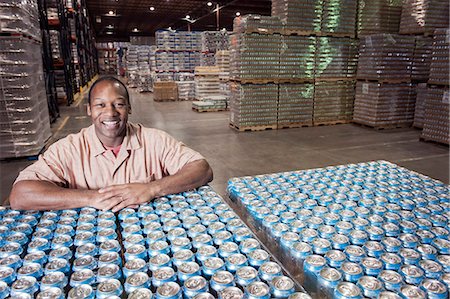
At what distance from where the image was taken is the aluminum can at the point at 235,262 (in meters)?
1.38

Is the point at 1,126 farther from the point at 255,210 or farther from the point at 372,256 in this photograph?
the point at 372,256

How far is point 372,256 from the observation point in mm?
1505

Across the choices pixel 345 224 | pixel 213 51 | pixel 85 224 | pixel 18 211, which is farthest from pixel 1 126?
pixel 213 51

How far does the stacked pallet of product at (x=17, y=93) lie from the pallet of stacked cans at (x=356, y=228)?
17.1 feet

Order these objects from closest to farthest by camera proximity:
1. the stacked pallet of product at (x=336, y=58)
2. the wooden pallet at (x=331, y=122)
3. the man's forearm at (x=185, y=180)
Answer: the man's forearm at (x=185, y=180), the stacked pallet of product at (x=336, y=58), the wooden pallet at (x=331, y=122)

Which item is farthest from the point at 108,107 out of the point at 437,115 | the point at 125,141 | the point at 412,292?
the point at 437,115

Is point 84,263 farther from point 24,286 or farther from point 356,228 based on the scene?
point 356,228

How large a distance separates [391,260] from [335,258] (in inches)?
9.2

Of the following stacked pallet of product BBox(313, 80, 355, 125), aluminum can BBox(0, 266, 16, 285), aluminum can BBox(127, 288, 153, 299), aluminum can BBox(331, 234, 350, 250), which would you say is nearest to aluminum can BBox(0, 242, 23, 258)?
aluminum can BBox(0, 266, 16, 285)

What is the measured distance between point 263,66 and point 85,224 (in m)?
7.50

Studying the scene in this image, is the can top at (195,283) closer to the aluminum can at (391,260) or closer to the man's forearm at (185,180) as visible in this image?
the aluminum can at (391,260)

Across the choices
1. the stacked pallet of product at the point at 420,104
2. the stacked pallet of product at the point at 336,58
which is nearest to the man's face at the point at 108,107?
the stacked pallet of product at the point at 336,58

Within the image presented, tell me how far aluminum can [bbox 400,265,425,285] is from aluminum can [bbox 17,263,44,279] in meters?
1.42

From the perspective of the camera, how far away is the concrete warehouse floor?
5.79 meters
